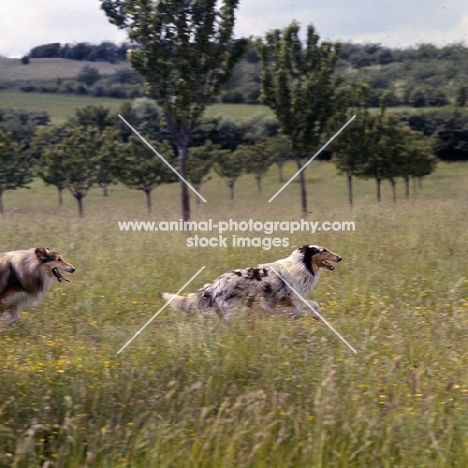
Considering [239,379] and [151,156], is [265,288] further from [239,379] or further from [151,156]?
→ [151,156]

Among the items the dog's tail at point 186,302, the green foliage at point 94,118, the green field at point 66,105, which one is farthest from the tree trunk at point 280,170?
the dog's tail at point 186,302

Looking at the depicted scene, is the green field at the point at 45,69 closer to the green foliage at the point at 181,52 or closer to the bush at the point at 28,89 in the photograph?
the bush at the point at 28,89

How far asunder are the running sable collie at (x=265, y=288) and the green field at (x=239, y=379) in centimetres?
35

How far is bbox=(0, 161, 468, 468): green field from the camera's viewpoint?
3.98 metres

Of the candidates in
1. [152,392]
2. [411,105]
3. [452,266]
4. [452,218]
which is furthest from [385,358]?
[411,105]

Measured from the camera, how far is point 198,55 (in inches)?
554

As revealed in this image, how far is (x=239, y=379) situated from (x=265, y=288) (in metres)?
2.51

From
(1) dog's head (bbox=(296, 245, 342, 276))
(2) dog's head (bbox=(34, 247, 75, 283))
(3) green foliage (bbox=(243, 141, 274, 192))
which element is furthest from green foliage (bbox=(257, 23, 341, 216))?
(3) green foliage (bbox=(243, 141, 274, 192))

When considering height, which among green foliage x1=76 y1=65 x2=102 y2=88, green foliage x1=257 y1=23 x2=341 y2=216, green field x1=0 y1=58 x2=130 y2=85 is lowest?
green foliage x1=257 y1=23 x2=341 y2=216

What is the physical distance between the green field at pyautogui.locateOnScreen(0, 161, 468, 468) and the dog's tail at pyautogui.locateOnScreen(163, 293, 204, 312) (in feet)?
0.87

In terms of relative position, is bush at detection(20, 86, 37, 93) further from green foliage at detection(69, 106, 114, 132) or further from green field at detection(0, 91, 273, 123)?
green foliage at detection(69, 106, 114, 132)

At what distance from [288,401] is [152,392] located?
108 cm

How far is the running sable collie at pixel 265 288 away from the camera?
7.20 m

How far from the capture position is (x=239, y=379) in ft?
16.5
